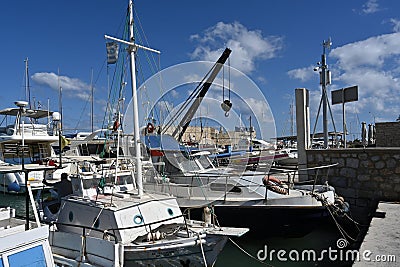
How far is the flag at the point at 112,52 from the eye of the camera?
793 cm

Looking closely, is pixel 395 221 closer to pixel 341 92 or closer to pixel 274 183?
pixel 274 183

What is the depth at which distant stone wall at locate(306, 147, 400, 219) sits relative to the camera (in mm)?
9039

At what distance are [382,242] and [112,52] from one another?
6.89 m

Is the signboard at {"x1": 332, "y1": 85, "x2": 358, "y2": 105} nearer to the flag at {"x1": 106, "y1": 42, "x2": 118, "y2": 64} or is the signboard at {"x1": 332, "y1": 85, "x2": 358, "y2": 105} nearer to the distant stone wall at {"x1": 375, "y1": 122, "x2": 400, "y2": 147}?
the distant stone wall at {"x1": 375, "y1": 122, "x2": 400, "y2": 147}

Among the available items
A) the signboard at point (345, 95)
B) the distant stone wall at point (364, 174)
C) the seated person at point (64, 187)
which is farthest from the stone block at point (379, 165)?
the seated person at point (64, 187)

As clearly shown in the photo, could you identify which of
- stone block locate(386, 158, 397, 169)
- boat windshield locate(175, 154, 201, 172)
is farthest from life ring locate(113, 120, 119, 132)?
stone block locate(386, 158, 397, 169)

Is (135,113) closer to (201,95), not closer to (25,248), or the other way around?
(25,248)

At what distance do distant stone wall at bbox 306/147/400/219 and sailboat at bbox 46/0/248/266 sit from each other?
4.71 metres

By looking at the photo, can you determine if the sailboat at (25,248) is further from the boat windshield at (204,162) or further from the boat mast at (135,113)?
the boat windshield at (204,162)

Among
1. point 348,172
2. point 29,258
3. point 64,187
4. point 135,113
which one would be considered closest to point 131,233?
point 29,258

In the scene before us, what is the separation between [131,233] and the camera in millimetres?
6645

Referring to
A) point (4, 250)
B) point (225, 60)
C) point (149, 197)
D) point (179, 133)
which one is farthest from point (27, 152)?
point (4, 250)

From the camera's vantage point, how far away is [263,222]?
8570mm

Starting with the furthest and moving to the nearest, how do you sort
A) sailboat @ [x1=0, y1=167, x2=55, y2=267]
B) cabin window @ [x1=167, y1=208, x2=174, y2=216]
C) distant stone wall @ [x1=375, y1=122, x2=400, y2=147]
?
distant stone wall @ [x1=375, y1=122, x2=400, y2=147], cabin window @ [x1=167, y1=208, x2=174, y2=216], sailboat @ [x1=0, y1=167, x2=55, y2=267]
